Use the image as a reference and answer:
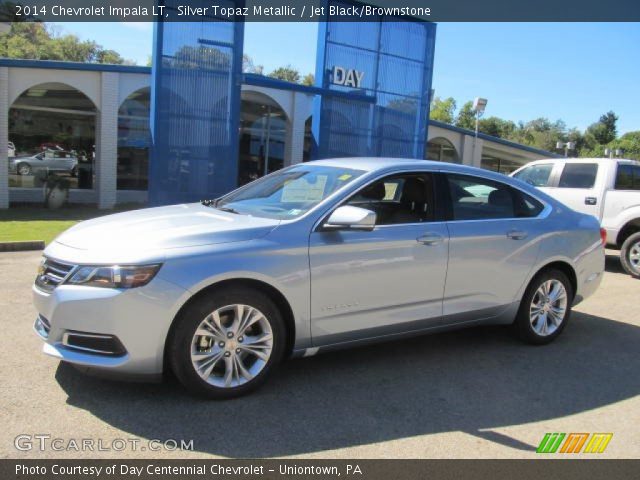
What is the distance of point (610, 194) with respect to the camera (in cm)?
970

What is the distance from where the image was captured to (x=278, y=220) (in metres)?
4.00

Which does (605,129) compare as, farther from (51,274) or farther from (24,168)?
(51,274)

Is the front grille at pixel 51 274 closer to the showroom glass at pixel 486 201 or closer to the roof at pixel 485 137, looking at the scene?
the showroom glass at pixel 486 201

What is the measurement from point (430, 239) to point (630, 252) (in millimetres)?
6562

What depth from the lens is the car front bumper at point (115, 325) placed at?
11.1 ft

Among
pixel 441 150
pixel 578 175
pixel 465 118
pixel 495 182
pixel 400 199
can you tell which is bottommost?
pixel 400 199

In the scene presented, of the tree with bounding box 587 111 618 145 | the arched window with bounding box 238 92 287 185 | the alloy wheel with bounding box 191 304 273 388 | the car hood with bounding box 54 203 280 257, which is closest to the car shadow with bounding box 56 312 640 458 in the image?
the alloy wheel with bounding box 191 304 273 388

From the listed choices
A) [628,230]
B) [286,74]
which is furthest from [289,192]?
[286,74]

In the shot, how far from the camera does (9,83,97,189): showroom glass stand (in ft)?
54.2

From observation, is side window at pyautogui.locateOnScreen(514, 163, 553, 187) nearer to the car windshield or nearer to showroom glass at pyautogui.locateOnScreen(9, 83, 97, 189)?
the car windshield

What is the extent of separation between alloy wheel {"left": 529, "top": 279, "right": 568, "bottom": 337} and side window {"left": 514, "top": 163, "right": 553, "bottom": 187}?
5601 mm

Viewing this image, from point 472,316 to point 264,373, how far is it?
Result: 6.50 ft
